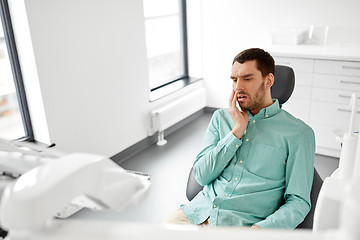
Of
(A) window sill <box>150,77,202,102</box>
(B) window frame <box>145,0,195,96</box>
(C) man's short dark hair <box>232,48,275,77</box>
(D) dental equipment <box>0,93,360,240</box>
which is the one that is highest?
(D) dental equipment <box>0,93,360,240</box>

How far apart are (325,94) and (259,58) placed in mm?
1891

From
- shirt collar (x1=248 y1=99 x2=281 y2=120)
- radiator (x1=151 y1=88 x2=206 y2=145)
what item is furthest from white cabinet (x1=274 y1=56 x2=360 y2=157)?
shirt collar (x1=248 y1=99 x2=281 y2=120)

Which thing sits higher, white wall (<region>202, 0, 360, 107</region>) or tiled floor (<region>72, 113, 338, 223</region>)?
white wall (<region>202, 0, 360, 107</region>)

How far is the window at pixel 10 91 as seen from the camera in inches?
98.2

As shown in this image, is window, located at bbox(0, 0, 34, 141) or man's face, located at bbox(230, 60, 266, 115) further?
window, located at bbox(0, 0, 34, 141)

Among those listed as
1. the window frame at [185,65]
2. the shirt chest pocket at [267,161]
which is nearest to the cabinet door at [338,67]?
the window frame at [185,65]

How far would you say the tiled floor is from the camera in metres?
2.62

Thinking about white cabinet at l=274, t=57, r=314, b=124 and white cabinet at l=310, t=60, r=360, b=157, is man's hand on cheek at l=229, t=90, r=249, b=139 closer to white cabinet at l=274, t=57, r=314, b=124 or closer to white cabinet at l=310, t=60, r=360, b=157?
white cabinet at l=310, t=60, r=360, b=157

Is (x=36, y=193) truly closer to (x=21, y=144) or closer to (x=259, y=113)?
(x=21, y=144)

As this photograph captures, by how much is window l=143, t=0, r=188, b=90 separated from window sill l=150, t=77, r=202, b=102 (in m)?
0.05

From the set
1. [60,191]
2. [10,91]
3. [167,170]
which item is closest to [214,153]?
[60,191]

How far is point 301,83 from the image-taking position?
3.34 m

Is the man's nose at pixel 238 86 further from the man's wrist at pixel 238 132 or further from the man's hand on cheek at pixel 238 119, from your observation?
the man's wrist at pixel 238 132

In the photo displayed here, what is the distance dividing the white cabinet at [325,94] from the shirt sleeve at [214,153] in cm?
177
